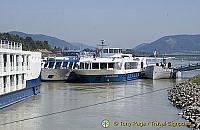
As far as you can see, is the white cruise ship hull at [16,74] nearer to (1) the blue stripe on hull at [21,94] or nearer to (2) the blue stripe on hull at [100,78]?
(1) the blue stripe on hull at [21,94]

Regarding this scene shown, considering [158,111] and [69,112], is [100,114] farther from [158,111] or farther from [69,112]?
[158,111]

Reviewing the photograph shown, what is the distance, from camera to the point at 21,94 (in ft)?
94.5

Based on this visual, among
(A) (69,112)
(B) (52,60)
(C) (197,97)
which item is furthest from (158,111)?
(B) (52,60)

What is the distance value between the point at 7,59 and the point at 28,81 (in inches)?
197

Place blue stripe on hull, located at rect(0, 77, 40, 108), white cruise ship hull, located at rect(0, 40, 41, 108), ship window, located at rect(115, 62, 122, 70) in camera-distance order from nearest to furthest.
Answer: blue stripe on hull, located at rect(0, 77, 40, 108), white cruise ship hull, located at rect(0, 40, 41, 108), ship window, located at rect(115, 62, 122, 70)

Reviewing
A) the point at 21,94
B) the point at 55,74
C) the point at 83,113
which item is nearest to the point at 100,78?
the point at 55,74

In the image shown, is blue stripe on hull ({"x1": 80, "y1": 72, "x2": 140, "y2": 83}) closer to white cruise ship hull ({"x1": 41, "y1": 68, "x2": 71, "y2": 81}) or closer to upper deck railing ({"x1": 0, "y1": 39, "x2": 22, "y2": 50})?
white cruise ship hull ({"x1": 41, "y1": 68, "x2": 71, "y2": 81})

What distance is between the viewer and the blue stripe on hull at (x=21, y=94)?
24.8 metres

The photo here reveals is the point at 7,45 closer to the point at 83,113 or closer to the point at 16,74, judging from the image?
the point at 16,74

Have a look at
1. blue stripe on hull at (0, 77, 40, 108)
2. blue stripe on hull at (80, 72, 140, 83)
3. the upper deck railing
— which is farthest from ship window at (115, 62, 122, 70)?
the upper deck railing

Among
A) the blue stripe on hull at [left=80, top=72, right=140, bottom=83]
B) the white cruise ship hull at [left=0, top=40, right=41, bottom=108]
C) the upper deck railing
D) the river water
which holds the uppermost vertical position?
the upper deck railing

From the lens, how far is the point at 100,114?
24.4m

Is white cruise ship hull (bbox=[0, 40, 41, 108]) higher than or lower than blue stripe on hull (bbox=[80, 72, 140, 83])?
higher

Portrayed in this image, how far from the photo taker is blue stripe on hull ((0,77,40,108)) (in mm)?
24844
